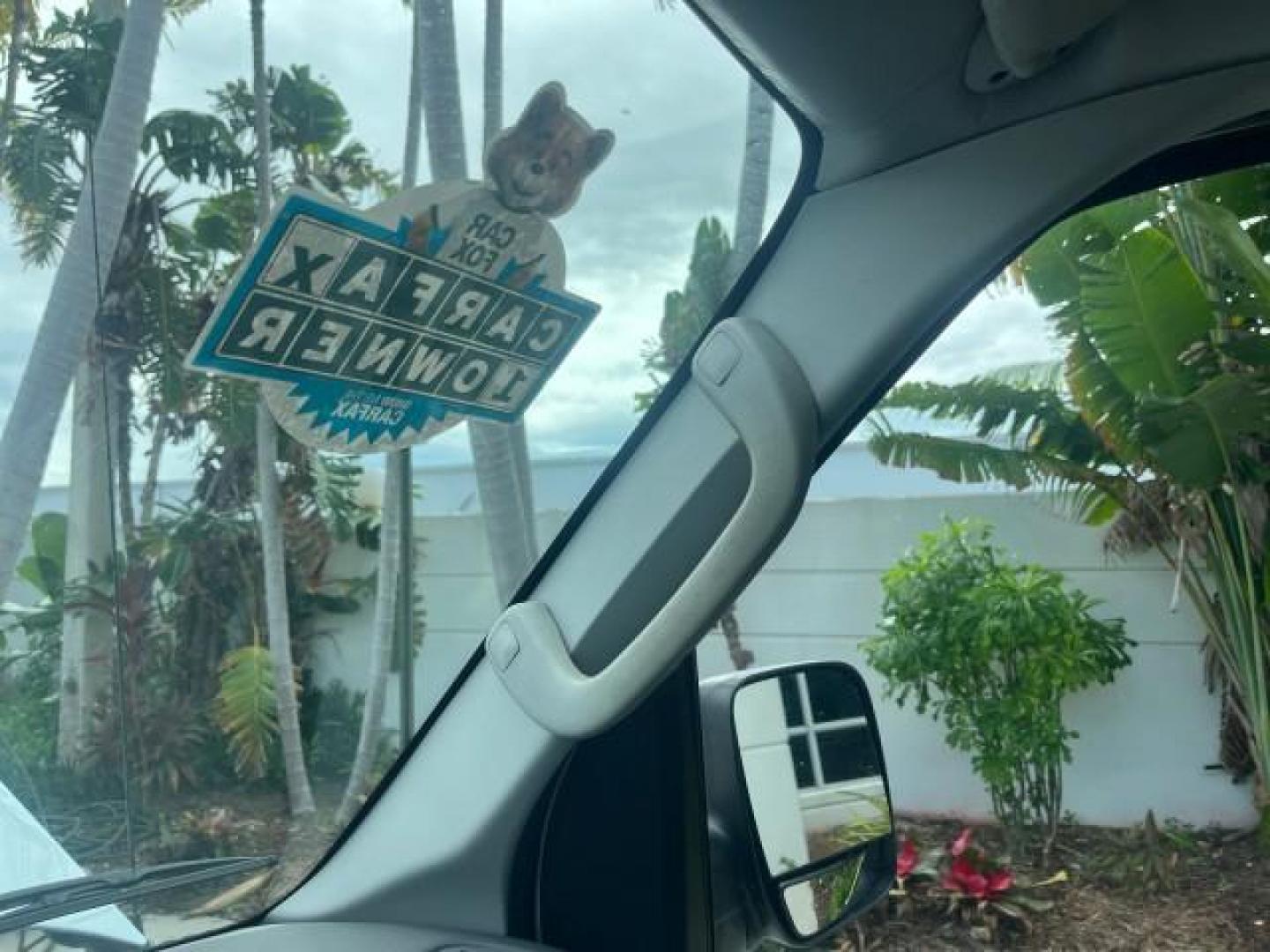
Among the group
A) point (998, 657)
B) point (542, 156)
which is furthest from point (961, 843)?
point (542, 156)

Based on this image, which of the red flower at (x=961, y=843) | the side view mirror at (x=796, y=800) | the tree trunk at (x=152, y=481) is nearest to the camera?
the tree trunk at (x=152, y=481)

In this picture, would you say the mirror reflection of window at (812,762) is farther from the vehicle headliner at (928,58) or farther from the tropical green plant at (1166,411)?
the tropical green plant at (1166,411)

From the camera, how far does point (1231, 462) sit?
4.57 m

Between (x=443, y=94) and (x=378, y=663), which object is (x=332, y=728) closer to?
(x=378, y=663)

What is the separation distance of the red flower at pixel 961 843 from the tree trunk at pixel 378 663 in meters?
3.67

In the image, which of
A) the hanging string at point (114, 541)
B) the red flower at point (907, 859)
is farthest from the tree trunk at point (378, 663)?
the red flower at point (907, 859)

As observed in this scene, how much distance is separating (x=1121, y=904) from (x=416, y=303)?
4408 mm

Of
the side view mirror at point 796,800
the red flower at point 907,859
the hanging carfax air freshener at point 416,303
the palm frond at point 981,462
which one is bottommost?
the red flower at point 907,859

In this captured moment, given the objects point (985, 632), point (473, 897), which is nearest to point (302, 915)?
point (473, 897)

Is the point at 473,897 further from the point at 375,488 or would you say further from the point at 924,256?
the point at 924,256

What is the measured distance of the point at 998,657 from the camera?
4.94m

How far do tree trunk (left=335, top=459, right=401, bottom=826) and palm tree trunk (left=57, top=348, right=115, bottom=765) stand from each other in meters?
0.31

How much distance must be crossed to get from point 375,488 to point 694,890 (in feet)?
1.95

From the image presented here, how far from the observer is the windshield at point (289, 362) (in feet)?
3.50
